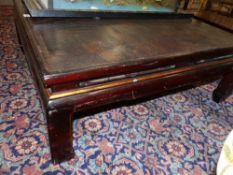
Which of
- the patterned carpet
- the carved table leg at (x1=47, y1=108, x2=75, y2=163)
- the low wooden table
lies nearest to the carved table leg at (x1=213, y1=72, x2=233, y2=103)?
the patterned carpet

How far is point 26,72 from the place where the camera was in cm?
159

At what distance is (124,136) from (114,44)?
1.89 ft

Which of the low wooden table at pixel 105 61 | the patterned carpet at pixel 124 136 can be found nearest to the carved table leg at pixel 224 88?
the patterned carpet at pixel 124 136

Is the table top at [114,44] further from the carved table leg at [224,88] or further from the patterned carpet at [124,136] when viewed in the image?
the patterned carpet at [124,136]

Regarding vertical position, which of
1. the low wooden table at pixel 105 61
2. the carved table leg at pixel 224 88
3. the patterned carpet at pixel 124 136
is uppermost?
the low wooden table at pixel 105 61

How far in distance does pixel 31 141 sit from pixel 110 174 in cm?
47

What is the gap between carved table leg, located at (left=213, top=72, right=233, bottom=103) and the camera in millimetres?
1369

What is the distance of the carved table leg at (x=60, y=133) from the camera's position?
2.42 feet

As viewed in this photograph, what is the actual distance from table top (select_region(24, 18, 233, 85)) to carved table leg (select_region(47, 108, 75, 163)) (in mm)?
175

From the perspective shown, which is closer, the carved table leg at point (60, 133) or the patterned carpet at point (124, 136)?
the carved table leg at point (60, 133)

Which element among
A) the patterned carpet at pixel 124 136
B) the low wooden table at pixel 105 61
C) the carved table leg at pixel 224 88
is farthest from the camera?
the carved table leg at pixel 224 88

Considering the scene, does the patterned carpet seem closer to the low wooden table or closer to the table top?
the low wooden table

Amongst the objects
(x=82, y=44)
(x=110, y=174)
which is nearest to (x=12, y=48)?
(x=82, y=44)

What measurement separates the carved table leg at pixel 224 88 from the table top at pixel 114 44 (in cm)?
31
